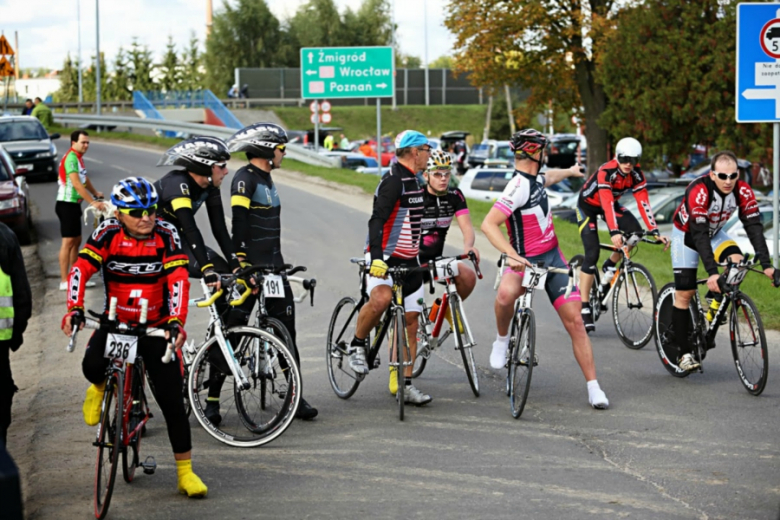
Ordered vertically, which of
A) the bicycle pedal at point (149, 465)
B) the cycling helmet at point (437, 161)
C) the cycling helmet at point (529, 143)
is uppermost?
the cycling helmet at point (529, 143)

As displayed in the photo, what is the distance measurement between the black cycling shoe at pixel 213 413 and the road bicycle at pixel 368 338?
127cm

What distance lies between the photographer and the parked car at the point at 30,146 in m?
27.0

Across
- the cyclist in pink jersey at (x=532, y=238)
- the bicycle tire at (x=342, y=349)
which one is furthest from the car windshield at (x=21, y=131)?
the cyclist in pink jersey at (x=532, y=238)

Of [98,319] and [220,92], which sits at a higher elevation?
[220,92]

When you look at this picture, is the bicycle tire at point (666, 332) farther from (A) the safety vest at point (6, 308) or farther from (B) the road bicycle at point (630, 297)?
(A) the safety vest at point (6, 308)

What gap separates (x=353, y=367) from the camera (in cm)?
839

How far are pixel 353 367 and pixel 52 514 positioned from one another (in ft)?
9.82

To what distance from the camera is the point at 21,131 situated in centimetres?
2795

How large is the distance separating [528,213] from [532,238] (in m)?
0.20

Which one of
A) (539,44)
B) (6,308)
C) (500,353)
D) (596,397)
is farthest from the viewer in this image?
(539,44)

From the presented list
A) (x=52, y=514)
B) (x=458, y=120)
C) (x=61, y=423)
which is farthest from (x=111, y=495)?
(x=458, y=120)

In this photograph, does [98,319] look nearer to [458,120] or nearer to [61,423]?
[61,423]

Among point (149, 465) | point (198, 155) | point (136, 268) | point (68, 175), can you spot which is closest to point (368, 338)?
point (198, 155)

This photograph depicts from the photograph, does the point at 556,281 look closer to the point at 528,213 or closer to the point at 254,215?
the point at 528,213
